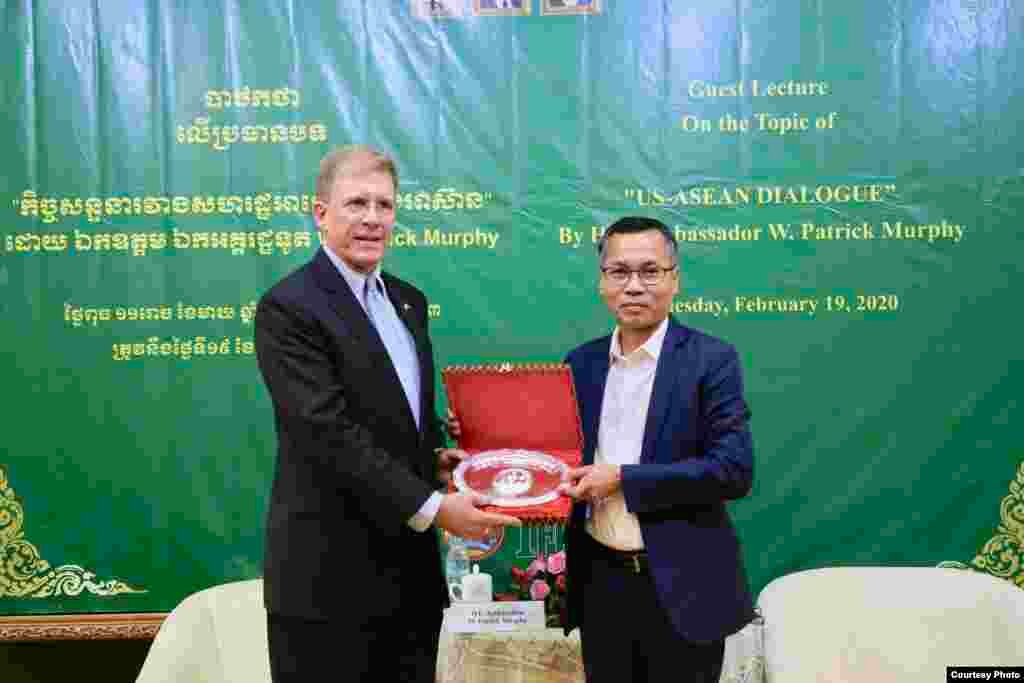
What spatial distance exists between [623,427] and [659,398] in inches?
5.0

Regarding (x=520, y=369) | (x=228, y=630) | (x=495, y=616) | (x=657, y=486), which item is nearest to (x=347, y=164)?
(x=520, y=369)

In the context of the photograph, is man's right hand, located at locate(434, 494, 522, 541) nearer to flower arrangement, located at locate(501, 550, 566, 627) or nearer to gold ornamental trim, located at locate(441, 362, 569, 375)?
gold ornamental trim, located at locate(441, 362, 569, 375)

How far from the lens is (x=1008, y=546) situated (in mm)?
2797

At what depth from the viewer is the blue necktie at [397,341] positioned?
1.88 m

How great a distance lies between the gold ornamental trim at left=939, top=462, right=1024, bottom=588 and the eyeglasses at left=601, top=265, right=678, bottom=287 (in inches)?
66.8

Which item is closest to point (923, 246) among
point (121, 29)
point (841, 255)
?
point (841, 255)

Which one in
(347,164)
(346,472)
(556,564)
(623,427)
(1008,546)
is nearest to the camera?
(346,472)

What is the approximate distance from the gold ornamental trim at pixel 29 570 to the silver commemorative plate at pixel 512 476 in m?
1.62

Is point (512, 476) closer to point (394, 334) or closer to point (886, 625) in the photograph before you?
point (394, 334)

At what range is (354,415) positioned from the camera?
180cm

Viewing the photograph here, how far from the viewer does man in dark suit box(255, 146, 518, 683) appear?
1.74 m

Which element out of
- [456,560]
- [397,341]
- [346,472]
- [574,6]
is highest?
[574,6]

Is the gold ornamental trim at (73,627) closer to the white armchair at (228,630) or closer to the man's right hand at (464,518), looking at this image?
the white armchair at (228,630)

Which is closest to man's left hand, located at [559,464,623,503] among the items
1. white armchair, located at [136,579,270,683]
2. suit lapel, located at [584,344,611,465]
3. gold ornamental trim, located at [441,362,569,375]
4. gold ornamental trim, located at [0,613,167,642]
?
suit lapel, located at [584,344,611,465]
